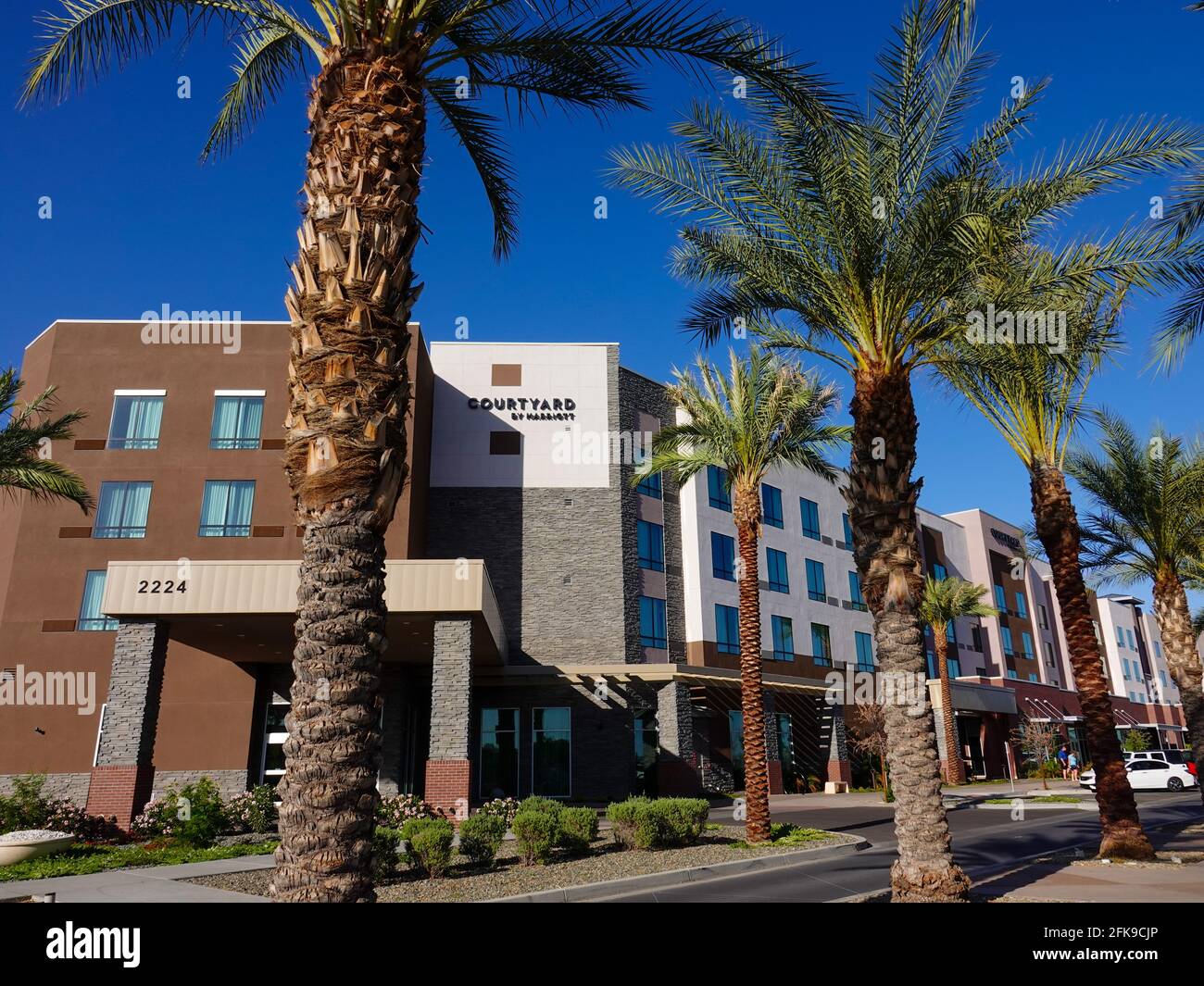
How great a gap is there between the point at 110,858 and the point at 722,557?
89.3 feet

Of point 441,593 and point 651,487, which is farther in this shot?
point 651,487

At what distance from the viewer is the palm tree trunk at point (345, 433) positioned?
5.42 metres

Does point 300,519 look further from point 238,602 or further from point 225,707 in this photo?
point 225,707

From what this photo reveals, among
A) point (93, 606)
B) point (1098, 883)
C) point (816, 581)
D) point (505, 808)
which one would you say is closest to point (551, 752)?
point (505, 808)

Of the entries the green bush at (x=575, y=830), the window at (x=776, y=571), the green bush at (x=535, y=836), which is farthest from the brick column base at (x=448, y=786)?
the window at (x=776, y=571)

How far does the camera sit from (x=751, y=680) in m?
19.4

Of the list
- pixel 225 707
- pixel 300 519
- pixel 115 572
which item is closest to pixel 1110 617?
pixel 225 707

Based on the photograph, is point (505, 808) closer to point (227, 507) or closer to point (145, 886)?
point (145, 886)

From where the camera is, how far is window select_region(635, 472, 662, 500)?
118 ft

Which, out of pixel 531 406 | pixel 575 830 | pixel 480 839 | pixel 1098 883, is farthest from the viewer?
pixel 531 406

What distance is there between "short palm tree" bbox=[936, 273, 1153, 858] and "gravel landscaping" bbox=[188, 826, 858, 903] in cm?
571

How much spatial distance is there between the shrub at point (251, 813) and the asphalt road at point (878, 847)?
10.5 metres

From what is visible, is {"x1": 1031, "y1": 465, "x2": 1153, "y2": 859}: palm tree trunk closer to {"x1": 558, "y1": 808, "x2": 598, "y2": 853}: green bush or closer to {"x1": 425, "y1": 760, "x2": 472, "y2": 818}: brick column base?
{"x1": 558, "y1": 808, "x2": 598, "y2": 853}: green bush

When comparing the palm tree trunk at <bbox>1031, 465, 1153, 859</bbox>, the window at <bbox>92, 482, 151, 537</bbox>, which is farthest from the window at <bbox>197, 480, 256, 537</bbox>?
the palm tree trunk at <bbox>1031, 465, 1153, 859</bbox>
